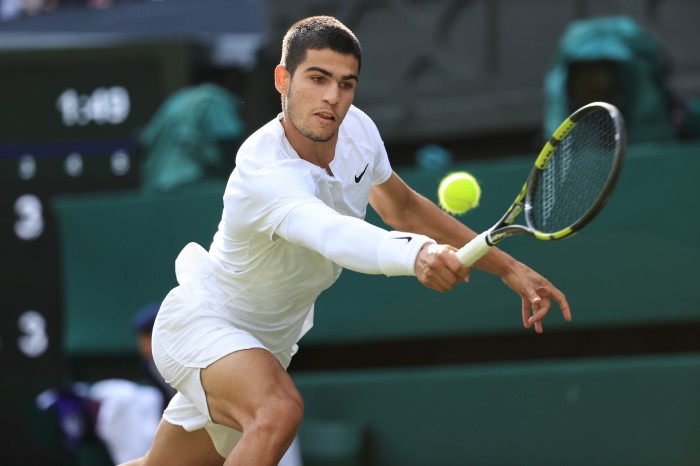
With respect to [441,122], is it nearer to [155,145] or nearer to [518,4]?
[518,4]

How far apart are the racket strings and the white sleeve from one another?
52cm

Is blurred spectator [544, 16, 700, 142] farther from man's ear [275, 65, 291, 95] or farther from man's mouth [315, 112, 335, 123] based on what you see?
man's mouth [315, 112, 335, 123]

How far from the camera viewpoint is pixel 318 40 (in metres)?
3.85

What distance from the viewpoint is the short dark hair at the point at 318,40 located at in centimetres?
384

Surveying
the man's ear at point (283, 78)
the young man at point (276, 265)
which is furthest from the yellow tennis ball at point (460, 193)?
the man's ear at point (283, 78)

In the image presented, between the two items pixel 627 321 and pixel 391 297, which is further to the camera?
pixel 391 297

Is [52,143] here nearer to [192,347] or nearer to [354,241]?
[192,347]

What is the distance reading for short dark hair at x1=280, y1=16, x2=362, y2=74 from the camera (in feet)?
12.6

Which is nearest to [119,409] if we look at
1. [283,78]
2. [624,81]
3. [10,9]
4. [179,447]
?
[179,447]

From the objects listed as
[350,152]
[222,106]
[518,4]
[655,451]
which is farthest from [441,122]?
[350,152]

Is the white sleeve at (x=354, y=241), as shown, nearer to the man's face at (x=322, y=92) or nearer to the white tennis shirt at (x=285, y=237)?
Answer: the white tennis shirt at (x=285, y=237)

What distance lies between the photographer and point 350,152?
13.3ft

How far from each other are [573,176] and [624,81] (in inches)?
132

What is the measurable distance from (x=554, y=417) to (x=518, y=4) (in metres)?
2.53
